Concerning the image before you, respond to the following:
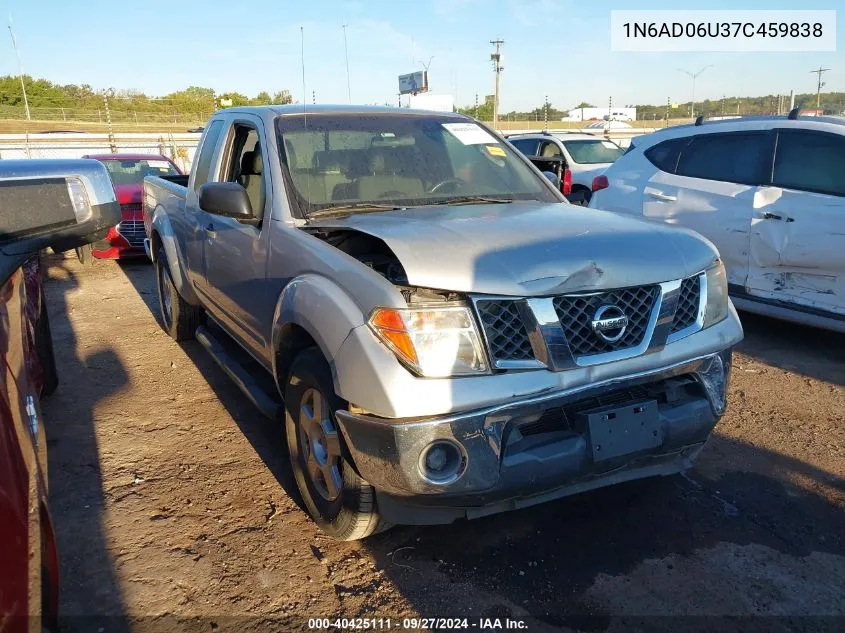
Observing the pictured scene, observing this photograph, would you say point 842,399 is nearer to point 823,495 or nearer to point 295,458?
point 823,495

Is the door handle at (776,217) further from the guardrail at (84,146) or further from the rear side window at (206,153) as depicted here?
the guardrail at (84,146)

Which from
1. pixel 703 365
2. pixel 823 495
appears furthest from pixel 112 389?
pixel 823 495

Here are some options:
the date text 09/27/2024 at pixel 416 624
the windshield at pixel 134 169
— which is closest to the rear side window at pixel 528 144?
the windshield at pixel 134 169

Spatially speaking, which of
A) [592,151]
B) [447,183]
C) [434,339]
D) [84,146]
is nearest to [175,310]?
[447,183]

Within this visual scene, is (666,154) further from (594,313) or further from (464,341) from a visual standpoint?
(464,341)

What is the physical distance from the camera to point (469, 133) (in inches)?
163

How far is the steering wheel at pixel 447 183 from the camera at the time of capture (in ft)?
12.2

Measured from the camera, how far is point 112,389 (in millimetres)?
4922

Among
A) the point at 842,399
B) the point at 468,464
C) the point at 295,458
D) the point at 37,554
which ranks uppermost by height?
the point at 37,554

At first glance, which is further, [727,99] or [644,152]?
[727,99]

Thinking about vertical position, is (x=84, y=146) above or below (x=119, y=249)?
above

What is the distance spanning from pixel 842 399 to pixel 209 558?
4038 millimetres

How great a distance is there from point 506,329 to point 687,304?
89 centimetres

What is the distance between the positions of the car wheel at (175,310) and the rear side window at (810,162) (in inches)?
197
